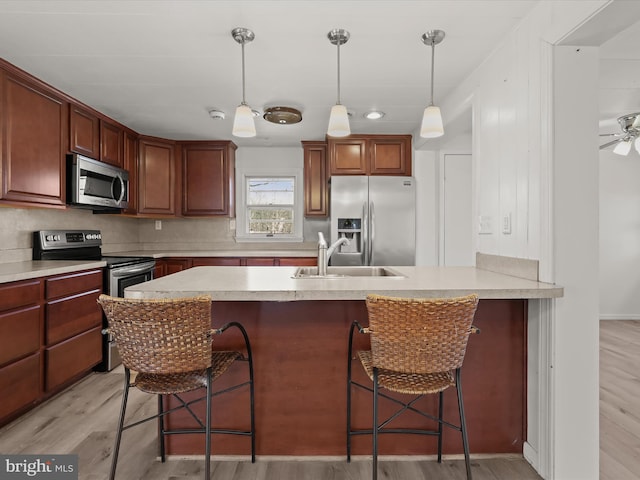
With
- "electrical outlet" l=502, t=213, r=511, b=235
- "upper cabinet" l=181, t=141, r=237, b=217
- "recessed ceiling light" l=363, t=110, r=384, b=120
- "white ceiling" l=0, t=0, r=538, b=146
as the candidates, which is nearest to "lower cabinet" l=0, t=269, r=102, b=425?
"white ceiling" l=0, t=0, r=538, b=146

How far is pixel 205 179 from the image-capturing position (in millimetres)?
4328

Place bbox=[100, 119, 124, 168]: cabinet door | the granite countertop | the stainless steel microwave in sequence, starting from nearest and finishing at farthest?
the granite countertop
the stainless steel microwave
bbox=[100, 119, 124, 168]: cabinet door

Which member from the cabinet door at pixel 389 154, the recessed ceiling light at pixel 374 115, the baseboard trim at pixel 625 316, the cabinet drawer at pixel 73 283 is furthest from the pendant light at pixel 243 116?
the baseboard trim at pixel 625 316

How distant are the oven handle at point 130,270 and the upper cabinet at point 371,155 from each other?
2.11m

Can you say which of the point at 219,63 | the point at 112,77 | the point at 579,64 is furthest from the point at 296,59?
the point at 579,64

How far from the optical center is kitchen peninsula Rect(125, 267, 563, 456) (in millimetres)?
1801

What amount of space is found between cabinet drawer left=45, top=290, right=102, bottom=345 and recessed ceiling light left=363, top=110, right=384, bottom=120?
2.75 meters

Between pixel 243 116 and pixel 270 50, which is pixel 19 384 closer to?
pixel 243 116

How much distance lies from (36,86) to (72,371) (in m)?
2.05

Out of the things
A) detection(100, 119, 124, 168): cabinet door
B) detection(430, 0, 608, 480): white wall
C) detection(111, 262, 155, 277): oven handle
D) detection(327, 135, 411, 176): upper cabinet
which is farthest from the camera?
detection(327, 135, 411, 176): upper cabinet

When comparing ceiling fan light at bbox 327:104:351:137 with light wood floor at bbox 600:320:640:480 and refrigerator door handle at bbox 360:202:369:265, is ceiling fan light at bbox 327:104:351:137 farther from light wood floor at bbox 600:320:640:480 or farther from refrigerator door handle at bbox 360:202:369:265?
light wood floor at bbox 600:320:640:480

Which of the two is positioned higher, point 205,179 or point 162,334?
point 205,179

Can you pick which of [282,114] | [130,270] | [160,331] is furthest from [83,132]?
[160,331]

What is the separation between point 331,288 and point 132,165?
3.30m
